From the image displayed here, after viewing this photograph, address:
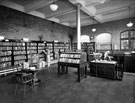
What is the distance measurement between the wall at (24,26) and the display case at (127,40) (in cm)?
682

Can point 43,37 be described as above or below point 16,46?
above

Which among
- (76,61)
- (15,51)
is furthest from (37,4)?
(76,61)

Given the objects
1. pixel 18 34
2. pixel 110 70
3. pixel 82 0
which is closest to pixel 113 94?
pixel 110 70

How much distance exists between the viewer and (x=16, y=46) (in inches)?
229

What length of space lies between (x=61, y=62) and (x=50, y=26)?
219 inches

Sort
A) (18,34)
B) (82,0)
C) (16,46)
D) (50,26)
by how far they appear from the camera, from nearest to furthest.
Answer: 1. (82,0)
2. (16,46)
3. (18,34)
4. (50,26)

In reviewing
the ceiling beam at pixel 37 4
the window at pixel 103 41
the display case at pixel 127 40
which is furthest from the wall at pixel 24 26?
the display case at pixel 127 40

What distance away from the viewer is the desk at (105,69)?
4172 mm

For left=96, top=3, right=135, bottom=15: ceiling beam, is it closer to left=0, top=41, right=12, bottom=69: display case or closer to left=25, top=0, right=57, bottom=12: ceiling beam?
left=25, top=0, right=57, bottom=12: ceiling beam

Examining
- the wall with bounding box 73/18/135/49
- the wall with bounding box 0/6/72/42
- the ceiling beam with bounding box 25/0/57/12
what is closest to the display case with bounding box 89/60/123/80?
the ceiling beam with bounding box 25/0/57/12

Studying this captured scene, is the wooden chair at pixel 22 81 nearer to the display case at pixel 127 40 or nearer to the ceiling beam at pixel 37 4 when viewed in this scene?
the ceiling beam at pixel 37 4

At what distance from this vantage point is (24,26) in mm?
6707

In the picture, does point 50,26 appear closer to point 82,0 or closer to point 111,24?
point 82,0

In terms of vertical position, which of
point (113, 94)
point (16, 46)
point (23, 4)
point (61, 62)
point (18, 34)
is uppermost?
point (23, 4)
